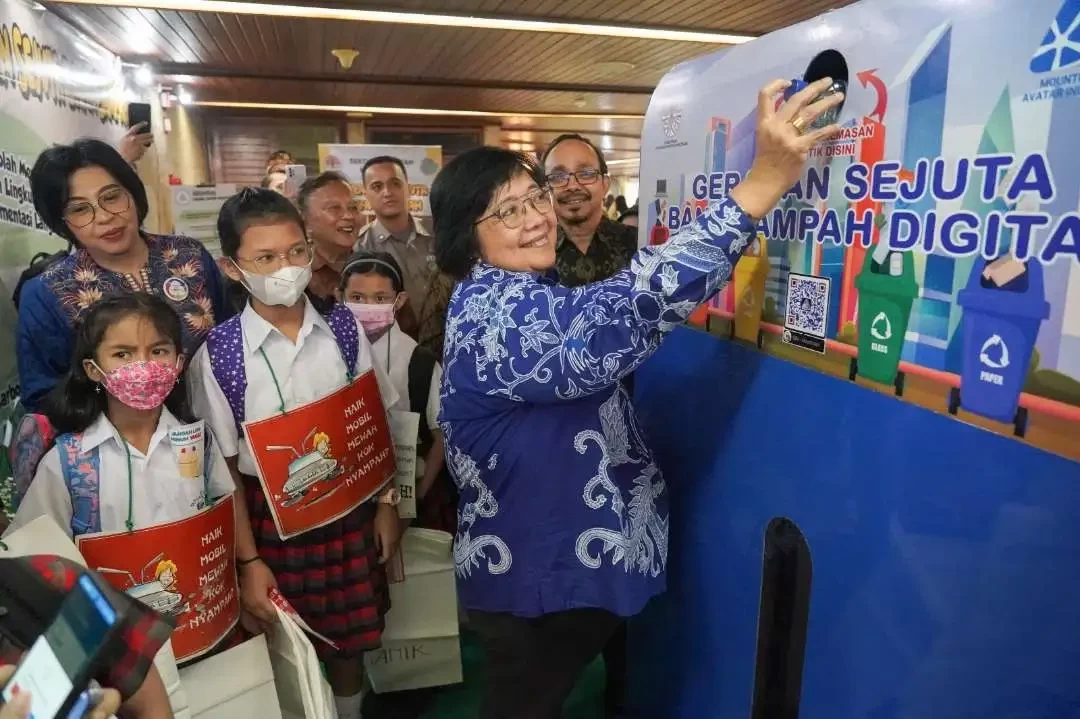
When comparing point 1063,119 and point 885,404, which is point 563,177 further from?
point 1063,119

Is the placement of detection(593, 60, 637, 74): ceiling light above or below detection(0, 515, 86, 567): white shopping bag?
above

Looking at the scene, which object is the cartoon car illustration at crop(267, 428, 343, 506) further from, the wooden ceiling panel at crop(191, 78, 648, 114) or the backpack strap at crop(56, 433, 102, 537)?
the wooden ceiling panel at crop(191, 78, 648, 114)

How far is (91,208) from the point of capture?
5.14ft

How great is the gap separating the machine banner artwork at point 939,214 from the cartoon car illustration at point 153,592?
1.12 meters

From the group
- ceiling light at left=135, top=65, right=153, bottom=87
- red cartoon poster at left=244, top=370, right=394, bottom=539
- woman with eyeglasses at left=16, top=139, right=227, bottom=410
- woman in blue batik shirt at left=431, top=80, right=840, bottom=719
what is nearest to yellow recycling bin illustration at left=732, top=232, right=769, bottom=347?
woman in blue batik shirt at left=431, top=80, right=840, bottom=719

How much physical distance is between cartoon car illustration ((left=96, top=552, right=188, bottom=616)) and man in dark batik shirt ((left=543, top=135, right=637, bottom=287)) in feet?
4.09

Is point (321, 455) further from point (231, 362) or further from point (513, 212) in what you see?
point (513, 212)

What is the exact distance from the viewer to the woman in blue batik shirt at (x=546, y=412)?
960 millimetres

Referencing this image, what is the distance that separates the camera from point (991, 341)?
0.76 m

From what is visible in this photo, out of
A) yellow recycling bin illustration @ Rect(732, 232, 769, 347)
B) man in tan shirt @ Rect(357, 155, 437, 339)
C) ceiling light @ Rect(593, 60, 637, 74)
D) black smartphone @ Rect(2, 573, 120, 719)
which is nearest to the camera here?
black smartphone @ Rect(2, 573, 120, 719)

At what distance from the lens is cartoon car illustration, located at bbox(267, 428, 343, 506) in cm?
146

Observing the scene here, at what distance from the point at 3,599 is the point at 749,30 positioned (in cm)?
418

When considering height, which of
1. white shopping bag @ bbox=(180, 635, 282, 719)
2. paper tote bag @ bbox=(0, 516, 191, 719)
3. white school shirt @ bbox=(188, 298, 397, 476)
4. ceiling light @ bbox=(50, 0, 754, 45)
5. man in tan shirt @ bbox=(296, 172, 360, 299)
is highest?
ceiling light @ bbox=(50, 0, 754, 45)

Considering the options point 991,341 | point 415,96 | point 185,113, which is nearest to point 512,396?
point 991,341
